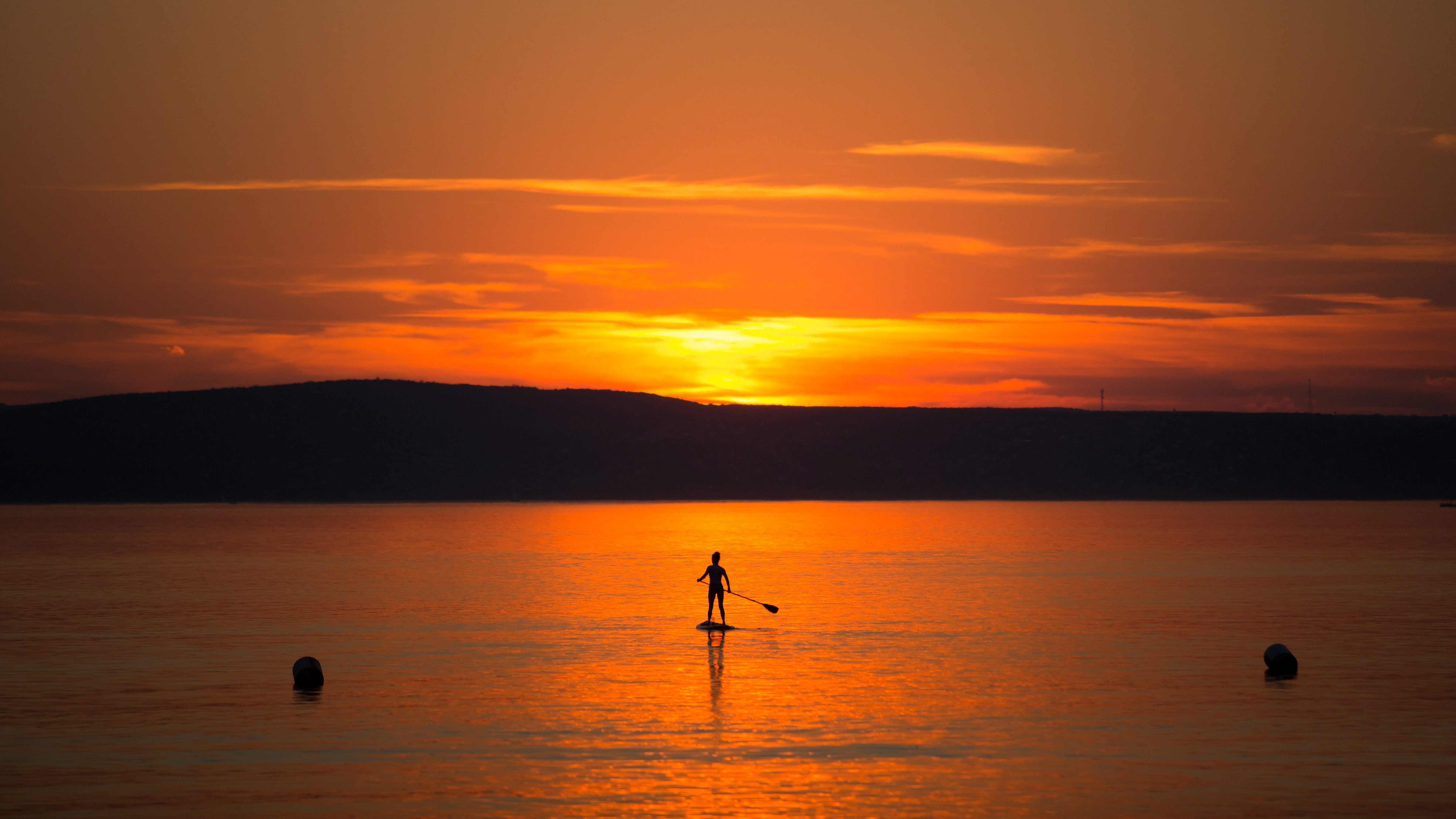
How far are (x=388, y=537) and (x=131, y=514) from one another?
168 feet

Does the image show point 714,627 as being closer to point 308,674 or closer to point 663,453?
point 308,674

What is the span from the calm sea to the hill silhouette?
122 metres

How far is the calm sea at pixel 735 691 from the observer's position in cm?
1497

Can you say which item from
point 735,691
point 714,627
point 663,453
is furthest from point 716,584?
point 663,453

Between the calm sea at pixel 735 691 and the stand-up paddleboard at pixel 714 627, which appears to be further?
the stand-up paddleboard at pixel 714 627

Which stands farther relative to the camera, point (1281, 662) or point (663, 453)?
point (663, 453)

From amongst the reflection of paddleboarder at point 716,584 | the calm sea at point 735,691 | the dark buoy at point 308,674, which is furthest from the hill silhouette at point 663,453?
the dark buoy at point 308,674

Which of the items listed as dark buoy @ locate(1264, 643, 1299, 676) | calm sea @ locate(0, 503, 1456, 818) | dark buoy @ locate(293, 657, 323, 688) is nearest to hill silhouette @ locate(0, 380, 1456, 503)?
calm sea @ locate(0, 503, 1456, 818)

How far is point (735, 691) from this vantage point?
2156cm

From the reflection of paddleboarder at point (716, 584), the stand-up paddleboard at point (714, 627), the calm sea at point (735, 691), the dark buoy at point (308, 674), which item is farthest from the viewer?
the reflection of paddleboarder at point (716, 584)

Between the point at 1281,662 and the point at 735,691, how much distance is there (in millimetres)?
8975

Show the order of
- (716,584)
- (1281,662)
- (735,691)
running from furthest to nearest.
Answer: (716,584)
(1281,662)
(735,691)

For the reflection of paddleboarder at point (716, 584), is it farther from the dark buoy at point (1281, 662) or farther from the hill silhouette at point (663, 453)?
the hill silhouette at point (663, 453)

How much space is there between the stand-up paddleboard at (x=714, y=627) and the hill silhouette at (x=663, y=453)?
136m
